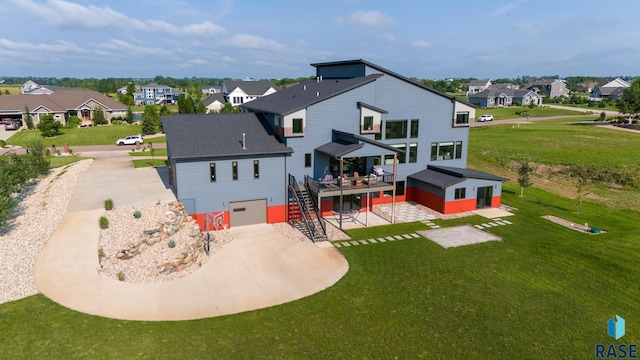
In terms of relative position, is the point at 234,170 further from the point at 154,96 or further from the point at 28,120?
the point at 154,96

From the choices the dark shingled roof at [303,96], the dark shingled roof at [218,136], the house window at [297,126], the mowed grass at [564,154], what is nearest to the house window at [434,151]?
the dark shingled roof at [303,96]

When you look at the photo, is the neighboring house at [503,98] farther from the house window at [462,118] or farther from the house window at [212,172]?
the house window at [212,172]

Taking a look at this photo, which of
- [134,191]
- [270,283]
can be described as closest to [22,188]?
[134,191]

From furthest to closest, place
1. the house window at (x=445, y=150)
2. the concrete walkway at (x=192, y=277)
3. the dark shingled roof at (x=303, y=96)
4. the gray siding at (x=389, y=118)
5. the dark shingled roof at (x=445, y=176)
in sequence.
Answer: the house window at (x=445, y=150), the dark shingled roof at (x=445, y=176), the gray siding at (x=389, y=118), the dark shingled roof at (x=303, y=96), the concrete walkway at (x=192, y=277)

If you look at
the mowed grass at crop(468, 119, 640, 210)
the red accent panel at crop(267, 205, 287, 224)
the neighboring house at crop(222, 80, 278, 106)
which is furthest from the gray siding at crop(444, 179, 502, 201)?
the neighboring house at crop(222, 80, 278, 106)

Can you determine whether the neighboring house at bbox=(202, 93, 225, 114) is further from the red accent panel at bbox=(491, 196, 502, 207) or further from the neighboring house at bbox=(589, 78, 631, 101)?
the neighboring house at bbox=(589, 78, 631, 101)

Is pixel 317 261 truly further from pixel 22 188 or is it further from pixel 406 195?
pixel 22 188

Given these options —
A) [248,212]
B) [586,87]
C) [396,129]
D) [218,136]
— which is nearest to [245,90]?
[396,129]
